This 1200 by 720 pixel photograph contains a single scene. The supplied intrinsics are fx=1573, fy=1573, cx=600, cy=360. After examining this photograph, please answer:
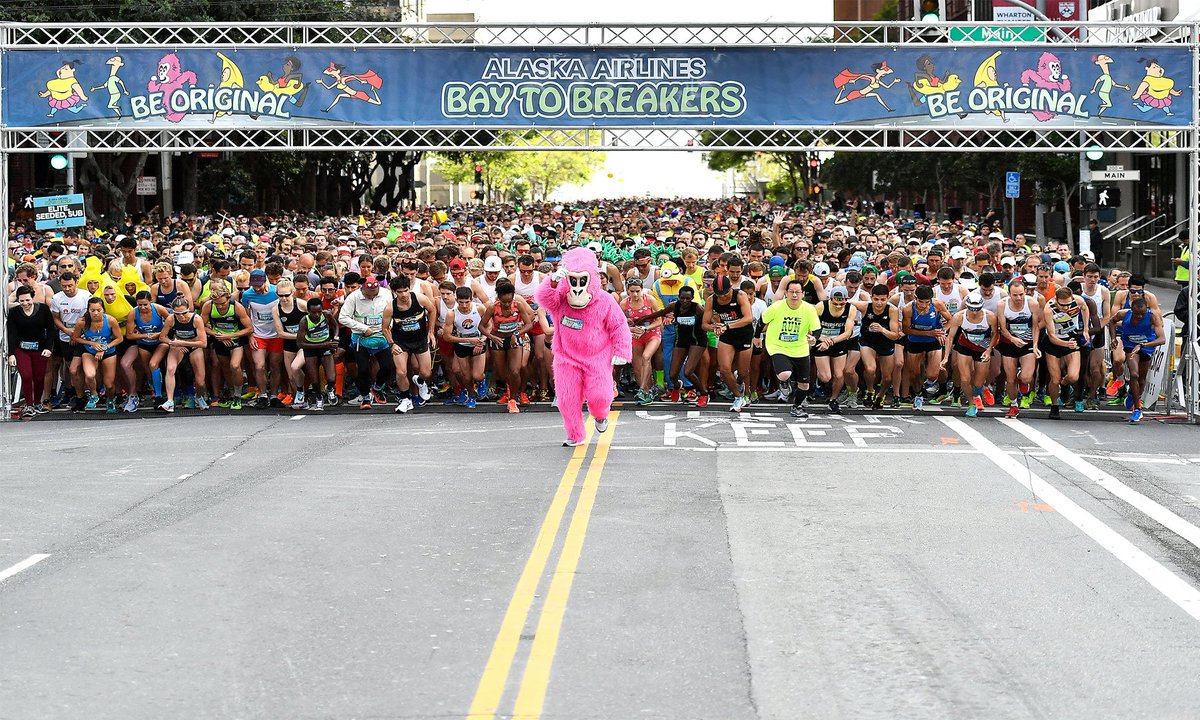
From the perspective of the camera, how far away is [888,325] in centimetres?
1697

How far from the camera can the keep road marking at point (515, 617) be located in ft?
20.4

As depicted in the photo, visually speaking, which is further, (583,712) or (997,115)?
(997,115)

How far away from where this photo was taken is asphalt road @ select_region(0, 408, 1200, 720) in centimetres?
636

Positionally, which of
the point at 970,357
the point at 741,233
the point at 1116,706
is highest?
the point at 741,233

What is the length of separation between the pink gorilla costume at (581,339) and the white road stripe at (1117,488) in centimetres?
392

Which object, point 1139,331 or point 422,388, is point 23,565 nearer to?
point 422,388

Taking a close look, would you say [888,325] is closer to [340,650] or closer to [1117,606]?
[1117,606]

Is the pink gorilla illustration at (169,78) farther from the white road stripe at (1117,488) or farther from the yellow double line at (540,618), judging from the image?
the white road stripe at (1117,488)

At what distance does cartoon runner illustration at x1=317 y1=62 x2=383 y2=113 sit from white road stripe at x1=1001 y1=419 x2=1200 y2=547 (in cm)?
755

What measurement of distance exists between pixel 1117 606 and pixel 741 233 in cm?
2428

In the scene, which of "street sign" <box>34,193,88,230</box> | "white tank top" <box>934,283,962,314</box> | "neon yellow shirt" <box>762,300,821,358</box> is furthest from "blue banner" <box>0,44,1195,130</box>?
"street sign" <box>34,193,88,230</box>

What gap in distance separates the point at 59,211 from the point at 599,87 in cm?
978

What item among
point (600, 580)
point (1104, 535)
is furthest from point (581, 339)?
point (600, 580)

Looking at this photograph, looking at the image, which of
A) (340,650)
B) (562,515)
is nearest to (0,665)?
(340,650)
